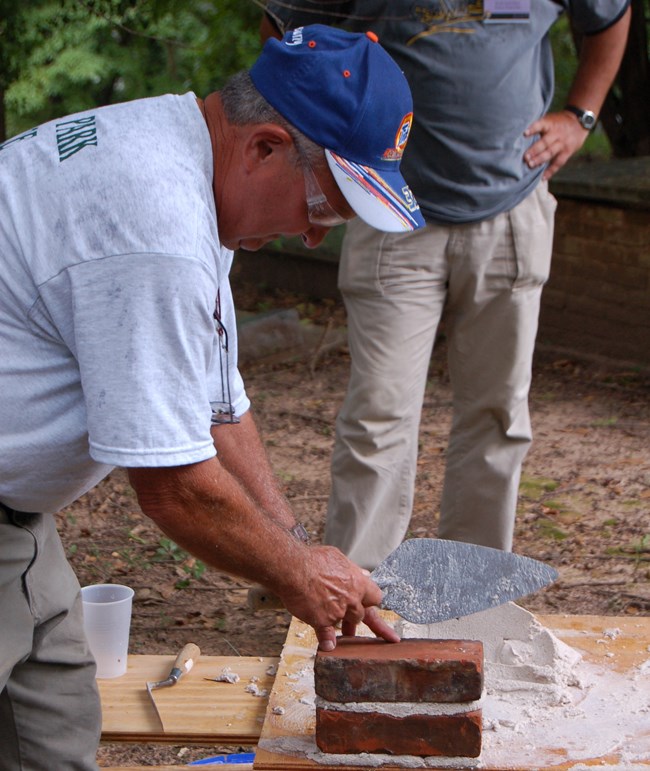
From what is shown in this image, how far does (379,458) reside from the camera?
11.8 ft

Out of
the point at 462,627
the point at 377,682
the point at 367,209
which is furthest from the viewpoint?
the point at 462,627

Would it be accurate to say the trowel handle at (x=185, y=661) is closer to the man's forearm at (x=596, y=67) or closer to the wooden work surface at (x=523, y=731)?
the wooden work surface at (x=523, y=731)

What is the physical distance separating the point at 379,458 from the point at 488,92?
1211mm

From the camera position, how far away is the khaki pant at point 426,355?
355 centimetres

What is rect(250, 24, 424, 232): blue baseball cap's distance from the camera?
1969 mm

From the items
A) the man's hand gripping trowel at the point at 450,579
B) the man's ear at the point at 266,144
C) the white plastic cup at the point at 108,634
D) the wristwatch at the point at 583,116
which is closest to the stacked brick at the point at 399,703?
the man's hand gripping trowel at the point at 450,579

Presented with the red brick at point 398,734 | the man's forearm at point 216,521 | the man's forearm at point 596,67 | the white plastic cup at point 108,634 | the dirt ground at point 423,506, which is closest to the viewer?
the man's forearm at point 216,521

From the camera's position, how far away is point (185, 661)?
280 centimetres

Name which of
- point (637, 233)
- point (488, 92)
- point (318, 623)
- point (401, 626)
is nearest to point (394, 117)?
point (318, 623)

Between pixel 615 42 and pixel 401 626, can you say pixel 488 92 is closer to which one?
pixel 615 42

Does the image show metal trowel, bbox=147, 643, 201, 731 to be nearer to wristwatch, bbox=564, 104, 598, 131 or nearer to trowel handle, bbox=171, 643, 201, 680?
trowel handle, bbox=171, 643, 201, 680

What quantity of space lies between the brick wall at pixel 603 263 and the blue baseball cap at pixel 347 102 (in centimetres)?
455

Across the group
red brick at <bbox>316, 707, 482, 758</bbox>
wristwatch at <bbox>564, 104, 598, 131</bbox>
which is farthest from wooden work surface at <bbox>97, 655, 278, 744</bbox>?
wristwatch at <bbox>564, 104, 598, 131</bbox>

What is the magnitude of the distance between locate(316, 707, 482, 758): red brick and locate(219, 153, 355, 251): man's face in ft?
3.16
